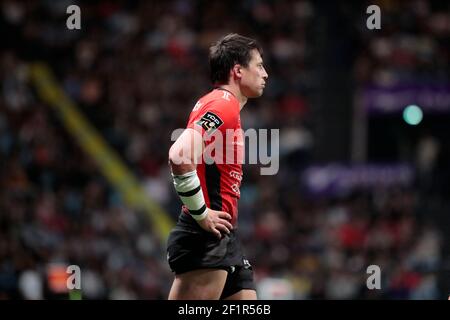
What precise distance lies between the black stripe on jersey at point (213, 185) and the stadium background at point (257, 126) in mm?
6878

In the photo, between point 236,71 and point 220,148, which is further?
point 236,71

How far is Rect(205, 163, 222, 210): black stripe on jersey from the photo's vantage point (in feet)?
20.1

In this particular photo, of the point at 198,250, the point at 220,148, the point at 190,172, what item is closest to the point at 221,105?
the point at 220,148

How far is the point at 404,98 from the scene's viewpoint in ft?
50.5

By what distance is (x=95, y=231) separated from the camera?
1406 cm

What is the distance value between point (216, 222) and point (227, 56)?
1.02 metres

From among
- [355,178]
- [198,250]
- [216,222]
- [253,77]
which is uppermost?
[253,77]

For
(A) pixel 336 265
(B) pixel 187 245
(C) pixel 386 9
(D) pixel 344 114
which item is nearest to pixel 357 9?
(C) pixel 386 9

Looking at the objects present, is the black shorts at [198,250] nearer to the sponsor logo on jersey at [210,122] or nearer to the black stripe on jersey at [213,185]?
the black stripe on jersey at [213,185]

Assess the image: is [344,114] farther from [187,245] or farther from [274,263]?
[187,245]

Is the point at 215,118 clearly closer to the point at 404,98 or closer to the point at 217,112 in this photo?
the point at 217,112

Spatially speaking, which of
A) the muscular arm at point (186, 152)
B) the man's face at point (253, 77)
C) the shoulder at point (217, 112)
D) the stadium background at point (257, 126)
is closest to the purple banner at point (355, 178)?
the stadium background at point (257, 126)

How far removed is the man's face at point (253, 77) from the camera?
6.31 m

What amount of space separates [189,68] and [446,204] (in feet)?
15.1
